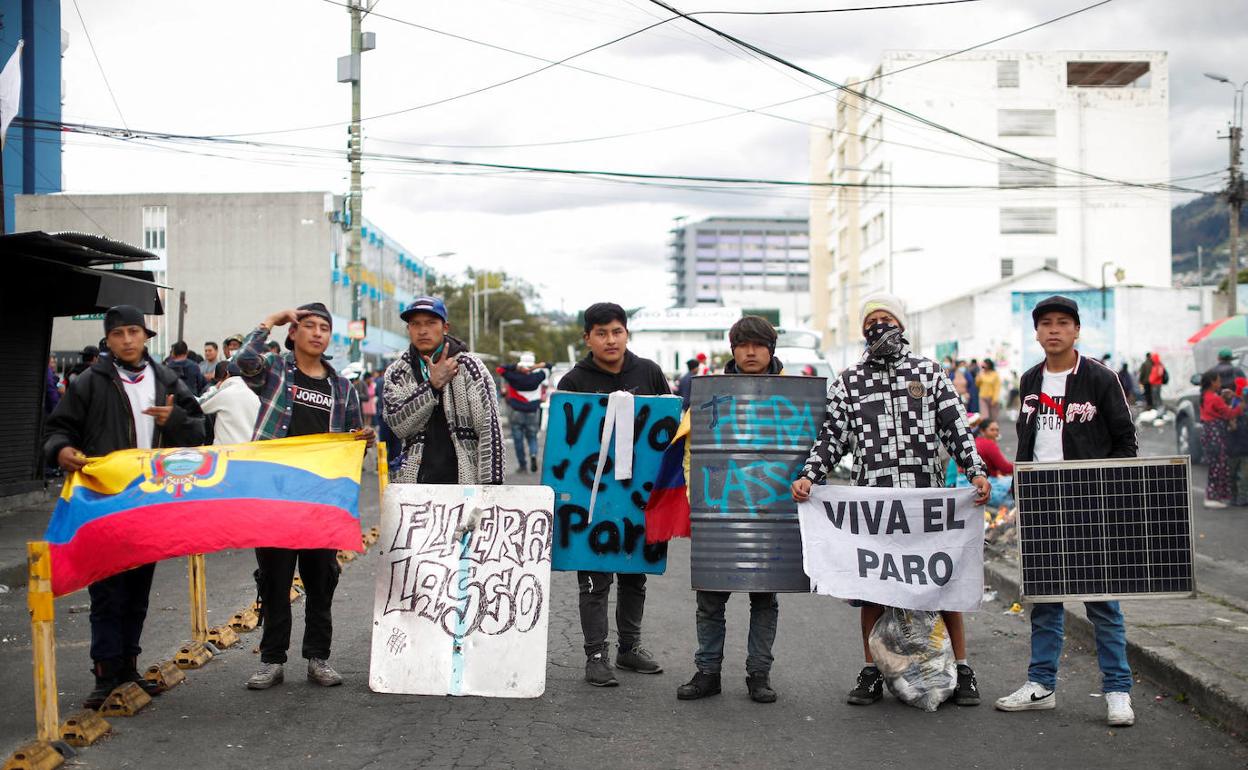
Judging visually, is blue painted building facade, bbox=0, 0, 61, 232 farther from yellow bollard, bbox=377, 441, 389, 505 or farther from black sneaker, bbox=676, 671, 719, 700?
black sneaker, bbox=676, 671, 719, 700

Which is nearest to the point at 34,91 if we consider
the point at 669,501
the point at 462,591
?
the point at 462,591

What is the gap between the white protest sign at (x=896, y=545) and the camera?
5949 mm

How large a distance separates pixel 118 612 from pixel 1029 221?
69.6 metres

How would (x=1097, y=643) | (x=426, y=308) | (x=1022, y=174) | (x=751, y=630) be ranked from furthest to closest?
(x=1022, y=174)
(x=426, y=308)
(x=751, y=630)
(x=1097, y=643)

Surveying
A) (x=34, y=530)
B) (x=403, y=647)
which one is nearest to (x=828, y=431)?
(x=403, y=647)

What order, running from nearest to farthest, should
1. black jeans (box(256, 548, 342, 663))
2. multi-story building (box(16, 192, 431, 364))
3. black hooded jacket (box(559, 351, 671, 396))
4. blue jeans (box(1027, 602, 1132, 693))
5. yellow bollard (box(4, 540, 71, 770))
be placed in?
1. yellow bollard (box(4, 540, 71, 770))
2. blue jeans (box(1027, 602, 1132, 693))
3. black jeans (box(256, 548, 342, 663))
4. black hooded jacket (box(559, 351, 671, 396))
5. multi-story building (box(16, 192, 431, 364))

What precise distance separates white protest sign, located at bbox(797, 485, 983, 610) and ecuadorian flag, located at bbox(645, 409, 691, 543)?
71cm

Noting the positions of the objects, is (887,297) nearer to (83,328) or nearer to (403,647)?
(403,647)

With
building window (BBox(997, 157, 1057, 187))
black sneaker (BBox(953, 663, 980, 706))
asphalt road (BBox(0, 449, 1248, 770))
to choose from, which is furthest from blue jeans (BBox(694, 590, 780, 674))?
building window (BBox(997, 157, 1057, 187))

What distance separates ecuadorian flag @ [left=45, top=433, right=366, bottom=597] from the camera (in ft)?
18.6

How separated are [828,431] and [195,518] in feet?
10.3

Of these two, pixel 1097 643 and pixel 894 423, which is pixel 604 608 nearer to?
pixel 894 423

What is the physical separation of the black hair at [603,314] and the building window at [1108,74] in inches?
2728

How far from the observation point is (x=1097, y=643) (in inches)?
228
